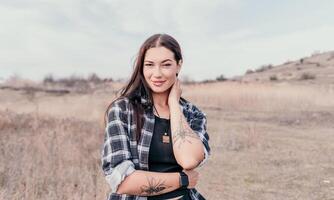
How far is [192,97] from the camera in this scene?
2150 cm

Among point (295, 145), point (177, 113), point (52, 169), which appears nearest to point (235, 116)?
point (295, 145)

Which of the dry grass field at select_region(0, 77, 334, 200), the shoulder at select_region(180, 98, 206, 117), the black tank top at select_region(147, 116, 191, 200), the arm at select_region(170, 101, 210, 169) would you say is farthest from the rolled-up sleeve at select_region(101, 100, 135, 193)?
the dry grass field at select_region(0, 77, 334, 200)

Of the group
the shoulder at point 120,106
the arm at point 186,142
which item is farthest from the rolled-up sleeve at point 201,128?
the shoulder at point 120,106

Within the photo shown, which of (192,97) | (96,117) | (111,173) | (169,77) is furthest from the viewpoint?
(192,97)

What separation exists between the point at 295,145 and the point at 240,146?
4.45 ft

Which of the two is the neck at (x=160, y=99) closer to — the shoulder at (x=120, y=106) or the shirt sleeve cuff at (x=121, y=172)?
the shoulder at (x=120, y=106)

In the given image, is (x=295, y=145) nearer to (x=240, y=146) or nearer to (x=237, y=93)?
(x=240, y=146)

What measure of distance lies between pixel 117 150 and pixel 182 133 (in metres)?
0.30

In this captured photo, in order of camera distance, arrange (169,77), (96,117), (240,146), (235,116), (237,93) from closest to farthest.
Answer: (169,77) < (240,146) < (96,117) < (235,116) < (237,93)

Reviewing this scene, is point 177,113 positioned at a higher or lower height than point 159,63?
lower

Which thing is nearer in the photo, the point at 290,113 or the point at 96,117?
the point at 96,117

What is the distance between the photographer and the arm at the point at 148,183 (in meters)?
1.82

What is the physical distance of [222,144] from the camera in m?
9.71

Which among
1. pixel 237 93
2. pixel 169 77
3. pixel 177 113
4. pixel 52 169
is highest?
pixel 237 93
